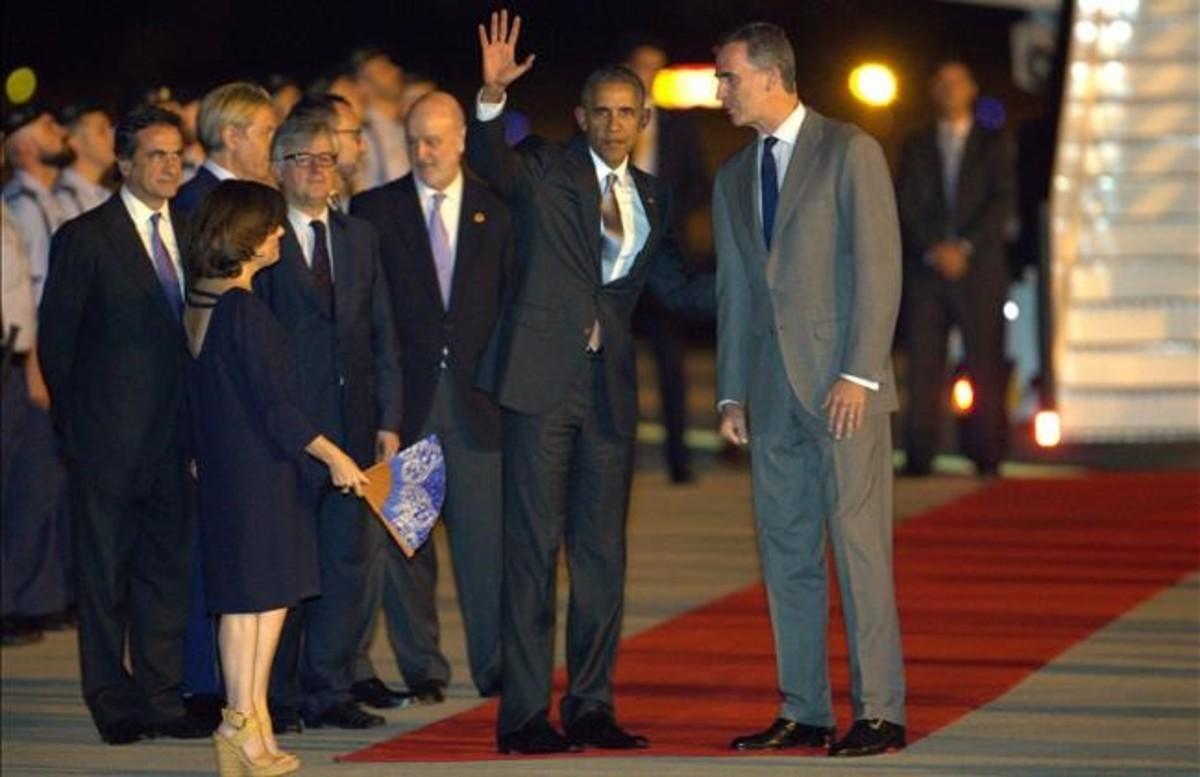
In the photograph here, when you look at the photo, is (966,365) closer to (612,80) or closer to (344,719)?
(344,719)

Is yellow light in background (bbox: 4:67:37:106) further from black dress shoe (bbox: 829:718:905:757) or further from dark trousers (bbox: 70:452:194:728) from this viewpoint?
black dress shoe (bbox: 829:718:905:757)

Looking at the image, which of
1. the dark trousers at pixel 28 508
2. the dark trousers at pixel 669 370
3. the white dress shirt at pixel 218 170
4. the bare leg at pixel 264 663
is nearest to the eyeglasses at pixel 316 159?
the white dress shirt at pixel 218 170

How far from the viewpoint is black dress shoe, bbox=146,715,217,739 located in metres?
9.78

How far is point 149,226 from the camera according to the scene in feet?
32.4

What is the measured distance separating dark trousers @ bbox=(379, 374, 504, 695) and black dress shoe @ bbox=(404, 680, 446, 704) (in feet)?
0.11

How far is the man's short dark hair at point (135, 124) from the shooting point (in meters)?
9.84

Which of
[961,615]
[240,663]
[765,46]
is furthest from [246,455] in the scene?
[961,615]

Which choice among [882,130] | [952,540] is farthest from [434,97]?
[882,130]

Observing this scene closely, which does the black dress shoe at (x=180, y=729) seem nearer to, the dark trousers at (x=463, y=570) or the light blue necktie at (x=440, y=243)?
the dark trousers at (x=463, y=570)

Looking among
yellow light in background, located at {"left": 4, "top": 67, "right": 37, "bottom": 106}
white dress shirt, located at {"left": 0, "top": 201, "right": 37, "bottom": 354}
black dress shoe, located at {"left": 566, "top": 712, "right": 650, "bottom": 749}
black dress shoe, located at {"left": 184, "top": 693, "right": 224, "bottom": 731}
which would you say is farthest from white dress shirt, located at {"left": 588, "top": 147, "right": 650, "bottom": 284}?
yellow light in background, located at {"left": 4, "top": 67, "right": 37, "bottom": 106}

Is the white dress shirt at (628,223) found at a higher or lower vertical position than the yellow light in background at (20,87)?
lower

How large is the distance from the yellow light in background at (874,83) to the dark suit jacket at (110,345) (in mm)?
8684

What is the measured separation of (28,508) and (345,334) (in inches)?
106

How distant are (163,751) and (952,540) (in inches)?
209
